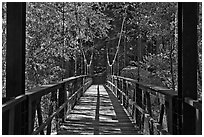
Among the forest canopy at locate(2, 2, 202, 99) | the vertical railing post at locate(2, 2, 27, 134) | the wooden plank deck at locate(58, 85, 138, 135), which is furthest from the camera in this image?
the forest canopy at locate(2, 2, 202, 99)

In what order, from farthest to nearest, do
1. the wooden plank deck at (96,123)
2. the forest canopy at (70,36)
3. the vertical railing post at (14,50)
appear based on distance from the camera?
1. the forest canopy at (70,36)
2. the wooden plank deck at (96,123)
3. the vertical railing post at (14,50)

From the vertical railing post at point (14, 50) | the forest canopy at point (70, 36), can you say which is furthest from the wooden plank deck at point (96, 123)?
the forest canopy at point (70, 36)

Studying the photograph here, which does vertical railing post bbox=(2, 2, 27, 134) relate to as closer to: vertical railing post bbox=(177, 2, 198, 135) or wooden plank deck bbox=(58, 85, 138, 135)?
vertical railing post bbox=(177, 2, 198, 135)

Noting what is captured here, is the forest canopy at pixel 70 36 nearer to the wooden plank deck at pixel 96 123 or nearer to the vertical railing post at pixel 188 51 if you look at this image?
the wooden plank deck at pixel 96 123

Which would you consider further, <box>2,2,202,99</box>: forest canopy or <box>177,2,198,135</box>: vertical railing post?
<box>2,2,202,99</box>: forest canopy

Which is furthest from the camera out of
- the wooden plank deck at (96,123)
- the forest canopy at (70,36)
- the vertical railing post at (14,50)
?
the forest canopy at (70,36)

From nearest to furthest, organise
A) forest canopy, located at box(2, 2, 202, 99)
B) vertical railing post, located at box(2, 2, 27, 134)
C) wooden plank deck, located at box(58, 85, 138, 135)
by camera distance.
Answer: vertical railing post, located at box(2, 2, 27, 134), wooden plank deck, located at box(58, 85, 138, 135), forest canopy, located at box(2, 2, 202, 99)

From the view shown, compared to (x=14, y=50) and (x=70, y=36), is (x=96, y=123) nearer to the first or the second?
(x=14, y=50)

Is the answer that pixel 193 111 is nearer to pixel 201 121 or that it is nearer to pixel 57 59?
pixel 201 121

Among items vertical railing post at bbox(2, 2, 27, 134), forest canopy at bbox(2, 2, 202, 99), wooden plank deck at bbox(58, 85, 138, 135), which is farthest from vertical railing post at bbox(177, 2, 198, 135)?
forest canopy at bbox(2, 2, 202, 99)

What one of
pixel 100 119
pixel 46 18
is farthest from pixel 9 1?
pixel 46 18

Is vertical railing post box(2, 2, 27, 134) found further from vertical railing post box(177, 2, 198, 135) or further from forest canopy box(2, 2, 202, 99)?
forest canopy box(2, 2, 202, 99)

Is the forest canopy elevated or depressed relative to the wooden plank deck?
elevated

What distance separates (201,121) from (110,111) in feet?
14.2
